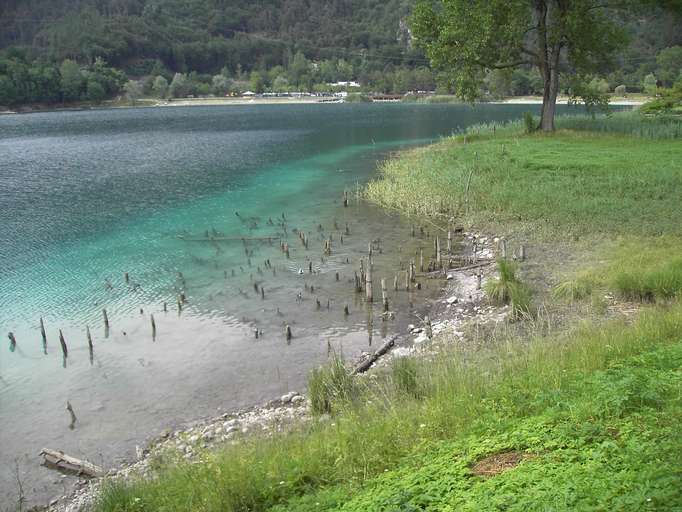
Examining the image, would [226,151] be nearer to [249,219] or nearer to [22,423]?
[249,219]

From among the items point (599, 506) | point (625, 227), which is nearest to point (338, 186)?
point (625, 227)

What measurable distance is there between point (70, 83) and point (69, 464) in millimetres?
171399

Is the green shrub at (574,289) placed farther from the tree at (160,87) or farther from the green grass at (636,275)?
the tree at (160,87)

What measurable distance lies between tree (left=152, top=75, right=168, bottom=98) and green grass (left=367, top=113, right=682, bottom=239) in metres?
171

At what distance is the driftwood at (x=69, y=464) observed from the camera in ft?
36.4

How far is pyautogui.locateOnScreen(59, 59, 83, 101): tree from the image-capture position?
15900 cm

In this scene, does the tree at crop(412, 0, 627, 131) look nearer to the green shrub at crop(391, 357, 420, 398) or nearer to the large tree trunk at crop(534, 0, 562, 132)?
the large tree trunk at crop(534, 0, 562, 132)

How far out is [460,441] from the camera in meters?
7.98

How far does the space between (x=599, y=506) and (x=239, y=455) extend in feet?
17.8

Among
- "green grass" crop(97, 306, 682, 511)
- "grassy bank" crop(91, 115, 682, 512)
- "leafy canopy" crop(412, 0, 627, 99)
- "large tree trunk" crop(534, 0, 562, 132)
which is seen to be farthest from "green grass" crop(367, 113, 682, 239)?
"green grass" crop(97, 306, 682, 511)

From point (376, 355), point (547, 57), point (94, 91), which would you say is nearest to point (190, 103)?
point (94, 91)

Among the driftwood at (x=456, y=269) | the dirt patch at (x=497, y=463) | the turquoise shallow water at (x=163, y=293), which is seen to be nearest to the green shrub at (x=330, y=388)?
the turquoise shallow water at (x=163, y=293)

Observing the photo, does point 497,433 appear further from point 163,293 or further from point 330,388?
point 163,293

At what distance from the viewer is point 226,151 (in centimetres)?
6119
